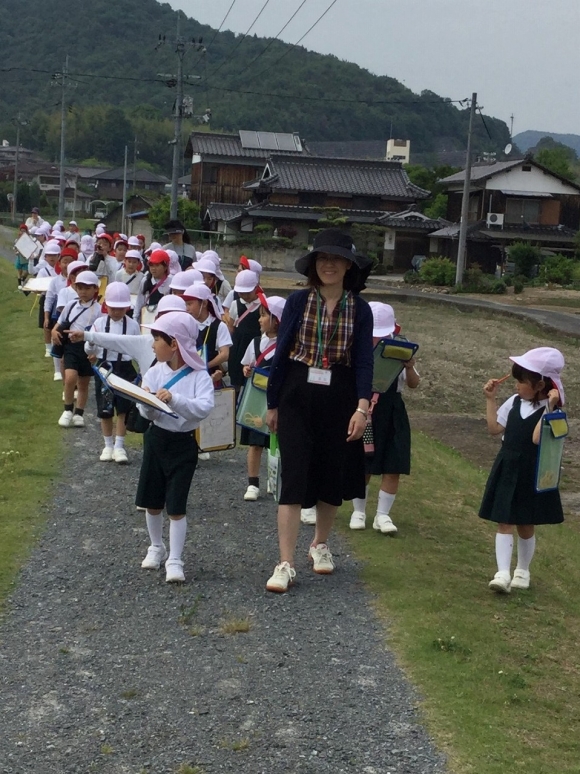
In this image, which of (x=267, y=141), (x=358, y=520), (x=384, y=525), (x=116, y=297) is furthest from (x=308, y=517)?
(x=267, y=141)

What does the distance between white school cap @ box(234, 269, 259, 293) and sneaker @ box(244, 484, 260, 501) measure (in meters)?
2.02

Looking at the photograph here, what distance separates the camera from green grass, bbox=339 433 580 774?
425cm

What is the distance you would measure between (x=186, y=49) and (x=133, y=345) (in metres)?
31.3

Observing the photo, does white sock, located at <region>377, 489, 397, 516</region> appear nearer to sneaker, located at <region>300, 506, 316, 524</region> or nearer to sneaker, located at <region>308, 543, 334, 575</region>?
sneaker, located at <region>300, 506, 316, 524</region>

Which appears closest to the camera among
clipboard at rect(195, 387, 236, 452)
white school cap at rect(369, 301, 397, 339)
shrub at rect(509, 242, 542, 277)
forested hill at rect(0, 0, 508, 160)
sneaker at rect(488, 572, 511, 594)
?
sneaker at rect(488, 572, 511, 594)

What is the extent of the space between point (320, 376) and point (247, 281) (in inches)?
150

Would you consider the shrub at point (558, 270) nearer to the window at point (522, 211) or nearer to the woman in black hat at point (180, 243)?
the window at point (522, 211)

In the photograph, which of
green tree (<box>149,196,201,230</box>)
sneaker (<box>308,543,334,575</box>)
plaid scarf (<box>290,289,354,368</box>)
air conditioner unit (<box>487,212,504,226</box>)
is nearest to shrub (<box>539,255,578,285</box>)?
air conditioner unit (<box>487,212,504,226</box>)

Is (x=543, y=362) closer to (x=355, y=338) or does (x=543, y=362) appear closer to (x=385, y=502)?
(x=355, y=338)

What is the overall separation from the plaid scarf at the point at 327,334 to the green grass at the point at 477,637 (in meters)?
1.44

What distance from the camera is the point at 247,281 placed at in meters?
9.49

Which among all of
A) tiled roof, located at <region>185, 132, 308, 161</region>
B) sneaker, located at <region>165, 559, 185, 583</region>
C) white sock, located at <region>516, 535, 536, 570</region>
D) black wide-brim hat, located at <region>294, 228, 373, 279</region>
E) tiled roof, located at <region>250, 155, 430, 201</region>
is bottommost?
sneaker, located at <region>165, 559, 185, 583</region>

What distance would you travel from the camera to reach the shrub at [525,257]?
47.8m

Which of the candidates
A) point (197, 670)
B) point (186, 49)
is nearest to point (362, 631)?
point (197, 670)
